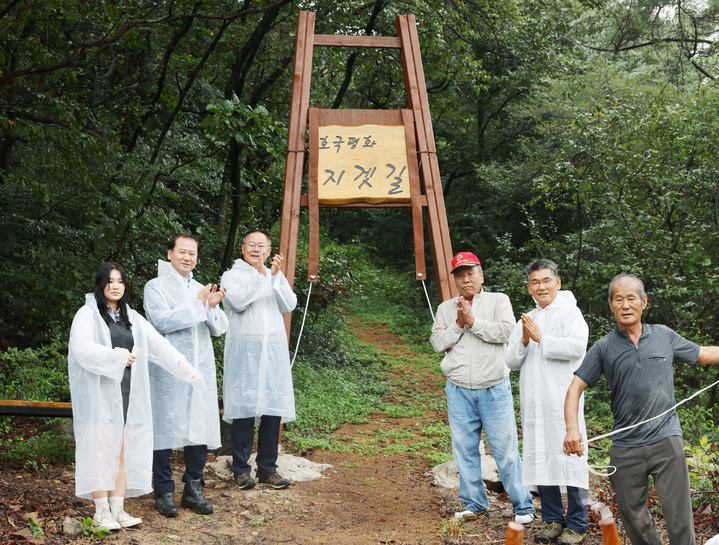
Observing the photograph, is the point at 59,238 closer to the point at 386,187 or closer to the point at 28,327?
the point at 28,327

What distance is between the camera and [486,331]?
4594 millimetres

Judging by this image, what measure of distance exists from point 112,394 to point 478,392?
237cm

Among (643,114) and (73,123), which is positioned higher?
(643,114)

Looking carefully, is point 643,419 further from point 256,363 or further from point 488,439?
point 256,363

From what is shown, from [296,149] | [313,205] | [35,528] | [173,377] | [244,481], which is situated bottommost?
[244,481]

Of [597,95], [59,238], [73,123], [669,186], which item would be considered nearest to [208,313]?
[73,123]

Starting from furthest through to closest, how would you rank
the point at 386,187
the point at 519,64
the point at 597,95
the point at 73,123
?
the point at 597,95, the point at 519,64, the point at 73,123, the point at 386,187

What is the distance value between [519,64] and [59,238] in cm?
766

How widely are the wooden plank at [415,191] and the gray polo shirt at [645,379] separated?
2546 millimetres

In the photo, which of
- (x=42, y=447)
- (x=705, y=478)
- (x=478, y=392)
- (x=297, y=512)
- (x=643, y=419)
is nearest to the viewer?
(x=643, y=419)

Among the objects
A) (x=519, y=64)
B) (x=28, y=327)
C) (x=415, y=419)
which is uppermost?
(x=519, y=64)

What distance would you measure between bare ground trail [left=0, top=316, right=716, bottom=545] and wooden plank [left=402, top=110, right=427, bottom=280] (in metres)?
1.86

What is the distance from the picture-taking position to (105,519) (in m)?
3.96

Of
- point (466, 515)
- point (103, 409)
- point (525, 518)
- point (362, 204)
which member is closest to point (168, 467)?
point (103, 409)
